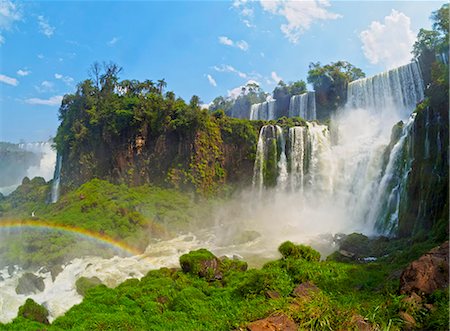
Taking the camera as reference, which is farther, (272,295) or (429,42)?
(429,42)

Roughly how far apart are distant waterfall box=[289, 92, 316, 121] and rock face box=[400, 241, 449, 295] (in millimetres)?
36993

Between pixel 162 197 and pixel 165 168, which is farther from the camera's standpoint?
pixel 165 168

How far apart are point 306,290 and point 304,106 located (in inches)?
1511

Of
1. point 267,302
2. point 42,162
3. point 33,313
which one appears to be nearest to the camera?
point 267,302

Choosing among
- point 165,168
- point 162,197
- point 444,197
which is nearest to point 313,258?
point 444,197

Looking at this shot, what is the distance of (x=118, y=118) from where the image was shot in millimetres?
31578

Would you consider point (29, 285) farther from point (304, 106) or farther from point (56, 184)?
point (304, 106)

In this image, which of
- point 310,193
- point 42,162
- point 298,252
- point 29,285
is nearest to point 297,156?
point 310,193

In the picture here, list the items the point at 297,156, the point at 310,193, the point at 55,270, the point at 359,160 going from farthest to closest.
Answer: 1. the point at 297,156
2. the point at 310,193
3. the point at 359,160
4. the point at 55,270

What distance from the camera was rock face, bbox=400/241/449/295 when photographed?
651cm

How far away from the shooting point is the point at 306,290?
24.6 ft

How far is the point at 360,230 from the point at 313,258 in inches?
468

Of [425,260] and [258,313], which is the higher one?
[425,260]

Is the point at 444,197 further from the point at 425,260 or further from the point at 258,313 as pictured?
the point at 258,313
